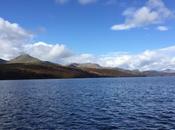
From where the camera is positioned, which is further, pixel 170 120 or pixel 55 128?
pixel 170 120

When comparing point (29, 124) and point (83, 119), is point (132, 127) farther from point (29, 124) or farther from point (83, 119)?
point (29, 124)

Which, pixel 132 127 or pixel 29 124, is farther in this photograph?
pixel 29 124

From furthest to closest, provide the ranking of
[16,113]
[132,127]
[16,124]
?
[16,113]
[16,124]
[132,127]

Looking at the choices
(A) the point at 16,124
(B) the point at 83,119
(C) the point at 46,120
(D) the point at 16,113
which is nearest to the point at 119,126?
(B) the point at 83,119

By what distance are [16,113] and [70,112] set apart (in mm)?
10358

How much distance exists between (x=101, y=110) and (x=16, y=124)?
19.7 m

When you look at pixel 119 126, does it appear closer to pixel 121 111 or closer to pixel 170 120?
pixel 170 120

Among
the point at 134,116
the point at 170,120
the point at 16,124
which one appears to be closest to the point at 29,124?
the point at 16,124

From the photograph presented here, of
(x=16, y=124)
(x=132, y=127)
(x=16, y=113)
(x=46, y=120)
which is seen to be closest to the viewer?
(x=132, y=127)

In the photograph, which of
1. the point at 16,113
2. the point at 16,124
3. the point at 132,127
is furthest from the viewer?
the point at 16,113

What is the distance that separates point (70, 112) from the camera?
189 feet

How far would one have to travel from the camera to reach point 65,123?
4625 centimetres

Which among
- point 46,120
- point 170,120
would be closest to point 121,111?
point 170,120

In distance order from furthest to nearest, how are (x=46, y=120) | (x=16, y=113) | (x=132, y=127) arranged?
(x=16, y=113), (x=46, y=120), (x=132, y=127)
